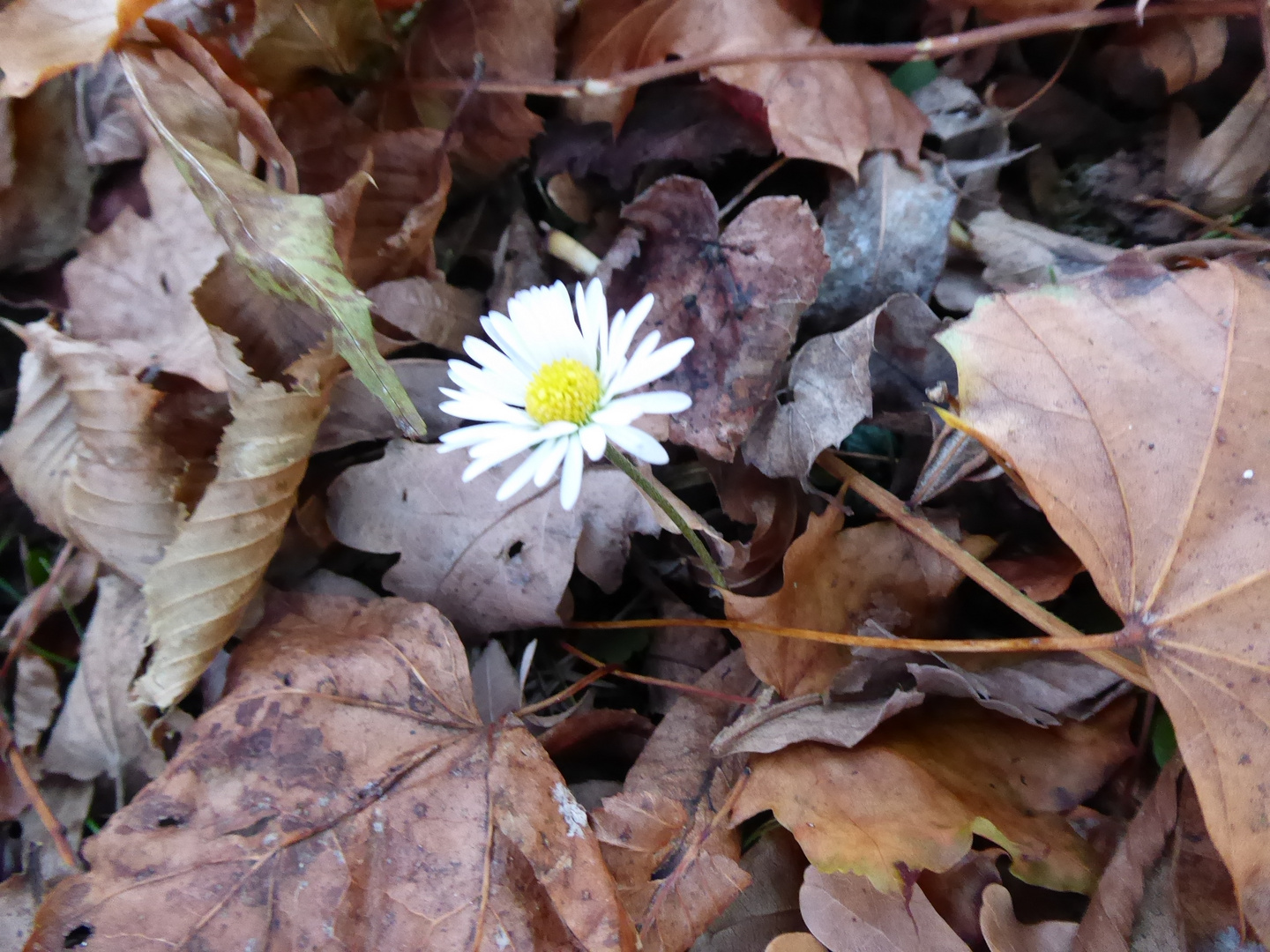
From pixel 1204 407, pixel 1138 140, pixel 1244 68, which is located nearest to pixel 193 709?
pixel 1204 407

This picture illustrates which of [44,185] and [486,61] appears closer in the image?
[486,61]

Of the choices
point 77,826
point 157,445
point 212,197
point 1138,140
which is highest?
point 212,197

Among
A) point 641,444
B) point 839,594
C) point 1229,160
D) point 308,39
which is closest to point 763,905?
point 839,594

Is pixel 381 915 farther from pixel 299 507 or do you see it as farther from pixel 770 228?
pixel 770 228

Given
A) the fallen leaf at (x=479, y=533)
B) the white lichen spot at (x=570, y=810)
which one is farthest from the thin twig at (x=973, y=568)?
the white lichen spot at (x=570, y=810)

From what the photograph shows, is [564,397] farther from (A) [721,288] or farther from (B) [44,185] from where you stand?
(B) [44,185]

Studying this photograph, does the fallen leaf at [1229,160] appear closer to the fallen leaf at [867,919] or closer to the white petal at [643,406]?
the white petal at [643,406]
